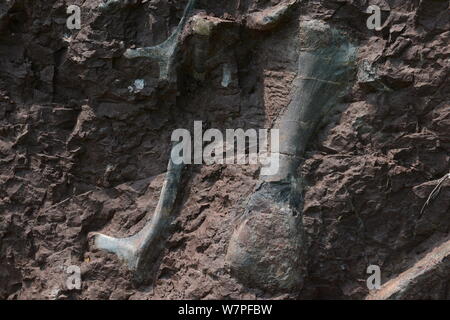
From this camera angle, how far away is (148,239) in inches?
99.6

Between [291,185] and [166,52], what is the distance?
24.1 inches

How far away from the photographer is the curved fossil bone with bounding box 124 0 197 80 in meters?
2.54

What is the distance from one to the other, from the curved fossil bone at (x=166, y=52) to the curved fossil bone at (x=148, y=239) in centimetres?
Result: 32

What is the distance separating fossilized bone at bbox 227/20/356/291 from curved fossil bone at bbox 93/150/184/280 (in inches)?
10.1

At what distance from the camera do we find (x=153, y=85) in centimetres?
255

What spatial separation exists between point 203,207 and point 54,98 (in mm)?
649

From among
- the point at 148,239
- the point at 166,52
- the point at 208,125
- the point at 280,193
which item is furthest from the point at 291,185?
the point at 166,52

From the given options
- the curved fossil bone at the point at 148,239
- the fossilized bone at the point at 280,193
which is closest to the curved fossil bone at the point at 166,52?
the fossilized bone at the point at 280,193

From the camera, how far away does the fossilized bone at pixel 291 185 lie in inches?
95.1

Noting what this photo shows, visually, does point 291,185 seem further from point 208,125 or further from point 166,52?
point 166,52

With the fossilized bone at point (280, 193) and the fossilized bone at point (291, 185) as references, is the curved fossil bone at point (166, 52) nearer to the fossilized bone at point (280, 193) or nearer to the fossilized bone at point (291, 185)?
the fossilized bone at point (280, 193)

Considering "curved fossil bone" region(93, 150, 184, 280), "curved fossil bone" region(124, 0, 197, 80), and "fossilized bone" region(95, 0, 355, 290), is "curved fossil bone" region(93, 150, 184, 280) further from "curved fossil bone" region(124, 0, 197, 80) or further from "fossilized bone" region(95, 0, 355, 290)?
"curved fossil bone" region(124, 0, 197, 80)

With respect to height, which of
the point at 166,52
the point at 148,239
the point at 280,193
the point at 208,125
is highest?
the point at 166,52

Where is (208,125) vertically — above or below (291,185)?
above
